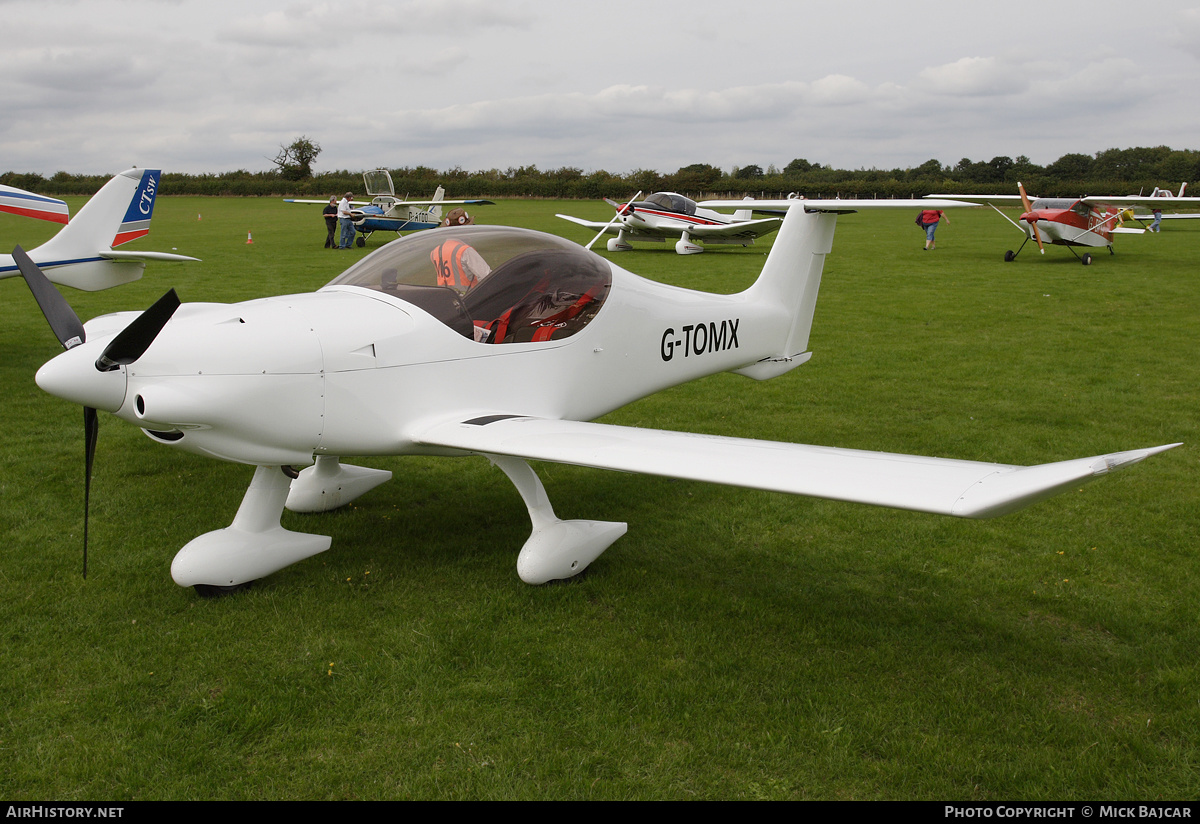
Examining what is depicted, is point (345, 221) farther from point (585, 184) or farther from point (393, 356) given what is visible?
point (585, 184)

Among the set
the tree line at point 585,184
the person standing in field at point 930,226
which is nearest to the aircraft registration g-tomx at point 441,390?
the person standing in field at point 930,226

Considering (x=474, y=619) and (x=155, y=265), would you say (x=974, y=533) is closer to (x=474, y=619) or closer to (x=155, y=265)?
(x=474, y=619)

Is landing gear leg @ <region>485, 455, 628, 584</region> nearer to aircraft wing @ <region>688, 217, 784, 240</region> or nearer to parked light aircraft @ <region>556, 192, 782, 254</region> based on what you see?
parked light aircraft @ <region>556, 192, 782, 254</region>

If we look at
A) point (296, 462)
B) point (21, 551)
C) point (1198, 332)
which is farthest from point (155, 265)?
point (1198, 332)

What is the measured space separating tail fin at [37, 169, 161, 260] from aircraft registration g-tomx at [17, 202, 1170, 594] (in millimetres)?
7245

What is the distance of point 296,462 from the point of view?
3.92 m

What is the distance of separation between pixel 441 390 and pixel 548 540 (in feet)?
3.29

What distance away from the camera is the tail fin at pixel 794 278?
645cm

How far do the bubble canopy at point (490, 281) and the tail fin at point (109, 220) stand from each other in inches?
305

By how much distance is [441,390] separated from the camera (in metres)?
4.18

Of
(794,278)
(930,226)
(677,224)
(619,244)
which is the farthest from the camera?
(619,244)

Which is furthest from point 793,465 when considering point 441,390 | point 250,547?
point 250,547

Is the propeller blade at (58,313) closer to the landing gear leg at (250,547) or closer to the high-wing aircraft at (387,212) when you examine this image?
the landing gear leg at (250,547)

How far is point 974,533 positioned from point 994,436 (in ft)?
7.42
